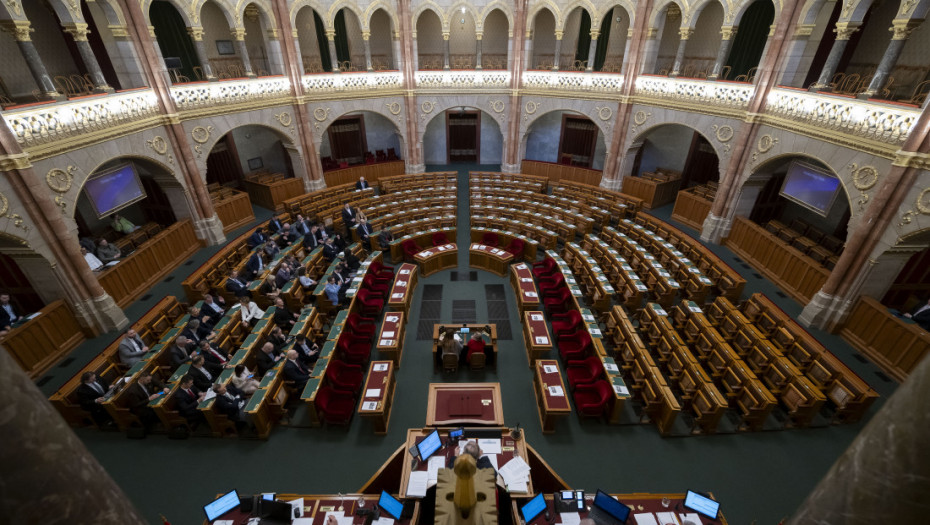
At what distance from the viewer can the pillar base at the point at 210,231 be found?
15.7m

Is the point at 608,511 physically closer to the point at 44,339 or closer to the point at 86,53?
the point at 44,339

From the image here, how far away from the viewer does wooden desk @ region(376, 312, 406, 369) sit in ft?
32.8

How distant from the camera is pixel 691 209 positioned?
17328 mm

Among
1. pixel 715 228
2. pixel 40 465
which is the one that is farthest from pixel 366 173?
pixel 40 465

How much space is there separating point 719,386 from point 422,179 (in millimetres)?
15558

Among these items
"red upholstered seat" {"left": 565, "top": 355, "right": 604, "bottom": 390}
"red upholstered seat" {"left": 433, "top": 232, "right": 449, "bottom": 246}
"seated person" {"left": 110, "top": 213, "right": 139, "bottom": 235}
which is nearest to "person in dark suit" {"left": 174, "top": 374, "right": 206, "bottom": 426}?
"red upholstered seat" {"left": 565, "top": 355, "right": 604, "bottom": 390}

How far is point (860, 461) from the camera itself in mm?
1646

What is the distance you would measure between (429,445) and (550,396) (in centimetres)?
290

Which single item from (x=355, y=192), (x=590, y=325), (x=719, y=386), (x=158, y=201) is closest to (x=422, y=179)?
(x=355, y=192)

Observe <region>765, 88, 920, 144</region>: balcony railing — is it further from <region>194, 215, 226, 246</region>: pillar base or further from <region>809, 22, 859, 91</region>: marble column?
<region>194, 215, 226, 246</region>: pillar base

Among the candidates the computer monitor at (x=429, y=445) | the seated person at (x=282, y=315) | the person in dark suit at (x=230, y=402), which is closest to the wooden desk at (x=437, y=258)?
the seated person at (x=282, y=315)

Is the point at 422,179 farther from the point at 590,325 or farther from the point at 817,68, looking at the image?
the point at 817,68

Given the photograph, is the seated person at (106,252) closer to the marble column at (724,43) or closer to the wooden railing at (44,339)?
the wooden railing at (44,339)

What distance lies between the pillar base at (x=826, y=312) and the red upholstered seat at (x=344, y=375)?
12.4 meters
